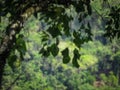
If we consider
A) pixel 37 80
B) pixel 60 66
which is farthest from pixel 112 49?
pixel 37 80

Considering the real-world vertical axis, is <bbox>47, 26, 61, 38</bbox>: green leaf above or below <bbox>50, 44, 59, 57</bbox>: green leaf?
above

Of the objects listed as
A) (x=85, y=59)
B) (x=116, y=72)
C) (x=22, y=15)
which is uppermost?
(x=22, y=15)

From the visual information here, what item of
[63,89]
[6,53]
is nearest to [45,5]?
[6,53]

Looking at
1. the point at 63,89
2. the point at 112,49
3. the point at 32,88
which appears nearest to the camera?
the point at 32,88

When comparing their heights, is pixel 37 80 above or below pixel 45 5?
below

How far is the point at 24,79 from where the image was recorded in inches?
782

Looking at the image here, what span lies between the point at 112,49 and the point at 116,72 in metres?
2.51

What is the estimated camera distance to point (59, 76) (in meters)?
28.4

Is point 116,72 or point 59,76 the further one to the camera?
point 116,72

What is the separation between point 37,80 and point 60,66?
9273mm

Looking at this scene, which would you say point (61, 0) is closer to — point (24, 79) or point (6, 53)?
point (6, 53)

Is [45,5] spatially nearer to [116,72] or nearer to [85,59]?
[85,59]

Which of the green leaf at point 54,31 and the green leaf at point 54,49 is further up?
the green leaf at point 54,31

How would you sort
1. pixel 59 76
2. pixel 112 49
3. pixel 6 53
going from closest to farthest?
pixel 6 53 < pixel 59 76 < pixel 112 49
